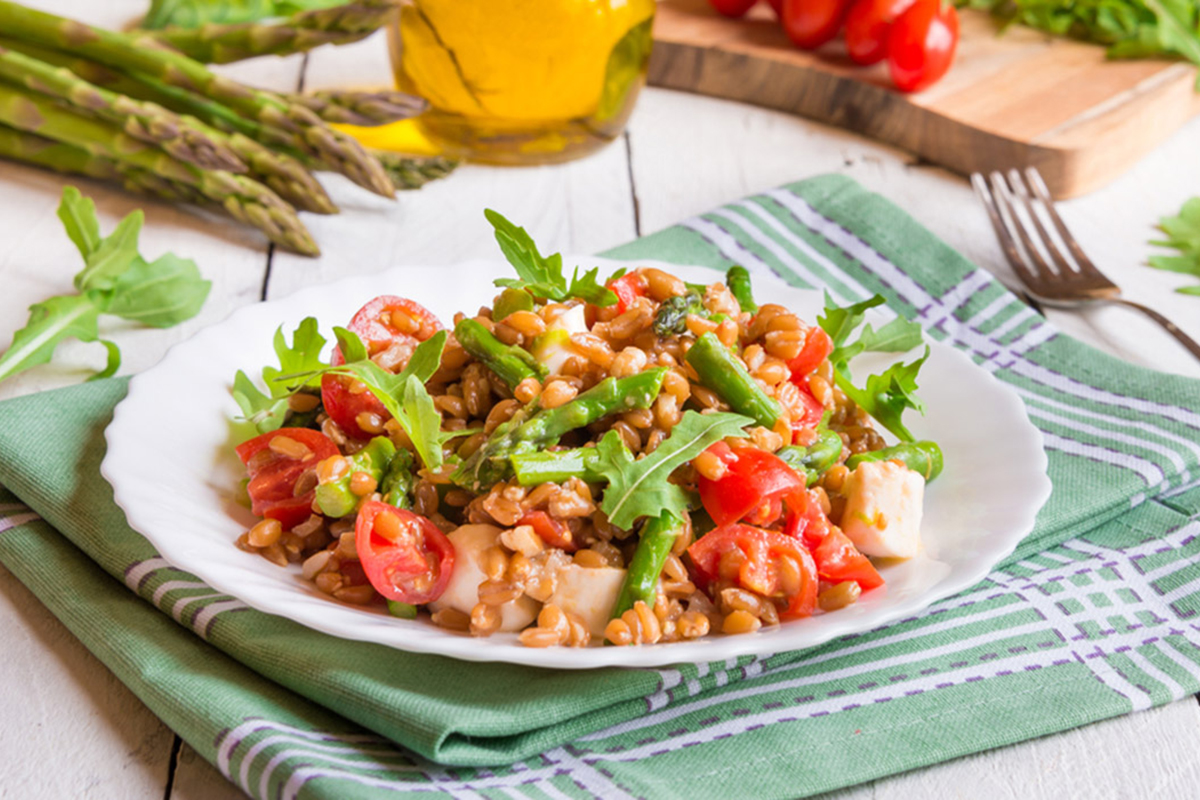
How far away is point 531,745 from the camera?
7.97 ft

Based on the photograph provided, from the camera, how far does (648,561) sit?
2545 mm

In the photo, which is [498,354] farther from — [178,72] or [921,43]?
[921,43]

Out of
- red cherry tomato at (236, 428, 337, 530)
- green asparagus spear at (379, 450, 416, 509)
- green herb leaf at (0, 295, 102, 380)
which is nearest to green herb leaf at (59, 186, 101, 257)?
green herb leaf at (0, 295, 102, 380)

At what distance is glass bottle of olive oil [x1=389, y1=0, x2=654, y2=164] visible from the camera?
4.76 m

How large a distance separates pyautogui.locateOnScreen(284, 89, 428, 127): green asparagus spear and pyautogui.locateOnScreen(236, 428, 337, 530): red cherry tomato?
2374 mm

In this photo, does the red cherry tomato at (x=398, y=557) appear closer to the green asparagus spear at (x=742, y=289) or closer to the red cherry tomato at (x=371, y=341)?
the red cherry tomato at (x=371, y=341)

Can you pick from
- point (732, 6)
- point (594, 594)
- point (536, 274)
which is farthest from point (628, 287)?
point (732, 6)

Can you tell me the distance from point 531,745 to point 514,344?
3.19ft

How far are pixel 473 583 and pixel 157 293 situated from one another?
7.09 feet

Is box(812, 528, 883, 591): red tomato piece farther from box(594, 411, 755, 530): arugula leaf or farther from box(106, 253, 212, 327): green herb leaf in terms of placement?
box(106, 253, 212, 327): green herb leaf

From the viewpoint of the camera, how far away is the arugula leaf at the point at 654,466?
2.55 meters

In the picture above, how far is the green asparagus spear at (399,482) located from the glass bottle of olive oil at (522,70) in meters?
2.49

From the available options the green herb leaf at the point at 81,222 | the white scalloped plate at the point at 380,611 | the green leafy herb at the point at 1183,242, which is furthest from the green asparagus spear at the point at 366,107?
the green leafy herb at the point at 1183,242

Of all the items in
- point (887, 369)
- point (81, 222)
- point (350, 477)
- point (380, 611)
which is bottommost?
point (380, 611)
